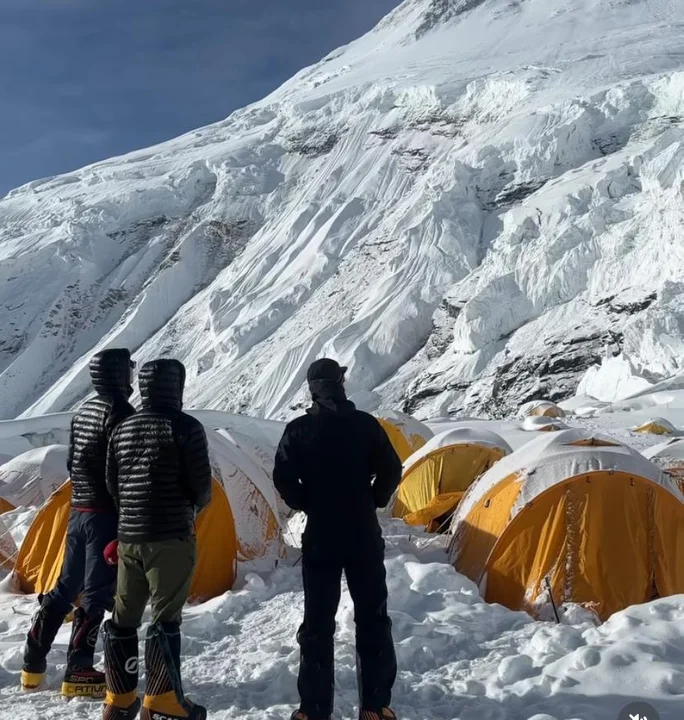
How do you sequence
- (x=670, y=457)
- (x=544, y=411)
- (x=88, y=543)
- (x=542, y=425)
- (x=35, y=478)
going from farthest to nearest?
1. (x=544, y=411)
2. (x=542, y=425)
3. (x=670, y=457)
4. (x=35, y=478)
5. (x=88, y=543)

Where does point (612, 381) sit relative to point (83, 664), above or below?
above

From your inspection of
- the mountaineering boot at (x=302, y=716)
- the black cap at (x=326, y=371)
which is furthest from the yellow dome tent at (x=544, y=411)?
the mountaineering boot at (x=302, y=716)

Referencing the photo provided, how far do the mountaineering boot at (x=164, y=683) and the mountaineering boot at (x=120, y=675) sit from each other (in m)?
0.15

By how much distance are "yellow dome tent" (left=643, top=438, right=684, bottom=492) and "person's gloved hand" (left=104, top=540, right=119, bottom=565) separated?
8756 millimetres

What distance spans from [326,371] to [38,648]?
2.49 metres

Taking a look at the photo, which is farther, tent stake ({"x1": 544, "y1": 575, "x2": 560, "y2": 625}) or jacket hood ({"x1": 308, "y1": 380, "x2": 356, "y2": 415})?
tent stake ({"x1": 544, "y1": 575, "x2": 560, "y2": 625})

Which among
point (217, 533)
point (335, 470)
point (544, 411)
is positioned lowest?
point (217, 533)

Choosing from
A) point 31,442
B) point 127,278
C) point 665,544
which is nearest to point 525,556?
point 665,544

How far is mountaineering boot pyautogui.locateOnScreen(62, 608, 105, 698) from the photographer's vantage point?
4.14 m

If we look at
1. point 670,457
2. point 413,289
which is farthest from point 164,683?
point 413,289

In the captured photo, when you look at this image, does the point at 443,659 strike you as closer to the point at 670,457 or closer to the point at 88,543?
the point at 88,543

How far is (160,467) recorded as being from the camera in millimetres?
3748

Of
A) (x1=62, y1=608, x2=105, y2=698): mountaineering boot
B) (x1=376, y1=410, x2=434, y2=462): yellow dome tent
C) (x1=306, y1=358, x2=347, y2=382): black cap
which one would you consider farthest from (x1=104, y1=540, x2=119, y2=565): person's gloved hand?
(x1=376, y1=410, x2=434, y2=462): yellow dome tent

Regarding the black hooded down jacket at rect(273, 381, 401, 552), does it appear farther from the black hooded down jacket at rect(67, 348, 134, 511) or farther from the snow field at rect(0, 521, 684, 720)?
the black hooded down jacket at rect(67, 348, 134, 511)
